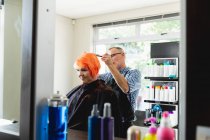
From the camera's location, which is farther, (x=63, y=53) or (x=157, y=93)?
(x=63, y=53)

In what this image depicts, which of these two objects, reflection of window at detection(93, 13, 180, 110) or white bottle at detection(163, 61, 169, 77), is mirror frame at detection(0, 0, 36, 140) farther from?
reflection of window at detection(93, 13, 180, 110)

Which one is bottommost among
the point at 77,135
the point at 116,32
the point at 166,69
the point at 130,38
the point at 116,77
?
the point at 77,135

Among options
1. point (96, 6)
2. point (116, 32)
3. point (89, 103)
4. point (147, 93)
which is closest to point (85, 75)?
point (89, 103)

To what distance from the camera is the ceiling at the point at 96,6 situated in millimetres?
3729

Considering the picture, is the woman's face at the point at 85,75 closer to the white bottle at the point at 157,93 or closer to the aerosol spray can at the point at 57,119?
the aerosol spray can at the point at 57,119

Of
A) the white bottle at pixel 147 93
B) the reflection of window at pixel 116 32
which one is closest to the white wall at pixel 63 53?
the reflection of window at pixel 116 32

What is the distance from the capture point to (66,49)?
15.1 ft

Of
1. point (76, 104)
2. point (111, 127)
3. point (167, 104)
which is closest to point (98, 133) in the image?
→ point (111, 127)

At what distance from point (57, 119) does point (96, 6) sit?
3.37 meters

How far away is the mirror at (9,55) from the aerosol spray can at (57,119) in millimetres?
463

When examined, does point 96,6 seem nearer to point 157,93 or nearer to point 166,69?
point 166,69

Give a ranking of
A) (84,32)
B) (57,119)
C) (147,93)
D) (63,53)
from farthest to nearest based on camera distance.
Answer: (84,32) < (63,53) < (147,93) < (57,119)

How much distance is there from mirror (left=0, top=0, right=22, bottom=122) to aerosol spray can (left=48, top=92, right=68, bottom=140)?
1.52ft

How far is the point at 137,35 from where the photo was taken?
13.6 ft
